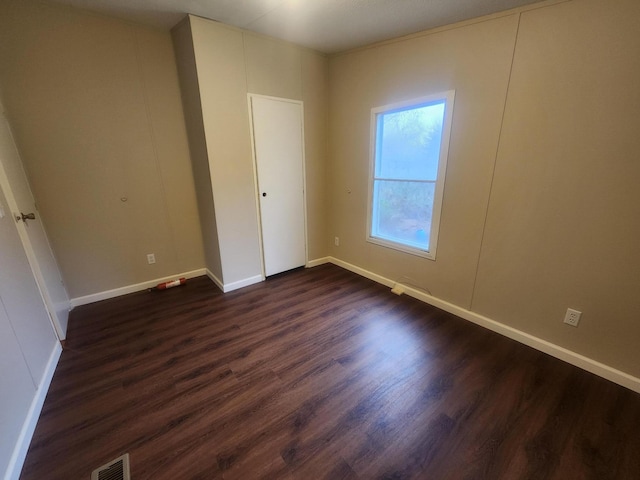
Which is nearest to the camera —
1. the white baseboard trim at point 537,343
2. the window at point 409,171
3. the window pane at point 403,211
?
the white baseboard trim at point 537,343

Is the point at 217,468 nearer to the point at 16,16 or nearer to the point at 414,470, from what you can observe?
the point at 414,470

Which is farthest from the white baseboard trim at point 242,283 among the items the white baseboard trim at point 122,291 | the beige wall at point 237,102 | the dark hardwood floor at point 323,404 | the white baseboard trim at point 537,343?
the white baseboard trim at point 537,343

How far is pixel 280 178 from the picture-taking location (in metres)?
3.01

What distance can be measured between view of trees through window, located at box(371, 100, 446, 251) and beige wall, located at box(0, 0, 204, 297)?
83.1 inches

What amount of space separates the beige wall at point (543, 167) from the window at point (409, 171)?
10 centimetres

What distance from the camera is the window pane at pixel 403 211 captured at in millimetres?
2539

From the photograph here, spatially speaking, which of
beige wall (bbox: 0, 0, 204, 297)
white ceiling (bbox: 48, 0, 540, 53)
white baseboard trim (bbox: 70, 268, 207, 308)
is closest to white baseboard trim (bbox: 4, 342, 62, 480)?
white baseboard trim (bbox: 70, 268, 207, 308)

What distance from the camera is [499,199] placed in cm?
203

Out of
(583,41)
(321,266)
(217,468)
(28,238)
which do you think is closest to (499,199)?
(583,41)

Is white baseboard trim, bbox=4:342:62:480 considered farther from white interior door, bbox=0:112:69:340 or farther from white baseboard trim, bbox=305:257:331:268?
white baseboard trim, bbox=305:257:331:268

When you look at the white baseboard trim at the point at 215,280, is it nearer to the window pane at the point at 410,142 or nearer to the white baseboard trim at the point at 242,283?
the white baseboard trim at the point at 242,283

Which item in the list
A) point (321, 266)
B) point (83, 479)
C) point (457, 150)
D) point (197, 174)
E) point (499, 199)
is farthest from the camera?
point (321, 266)

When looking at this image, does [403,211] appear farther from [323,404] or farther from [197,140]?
[197,140]

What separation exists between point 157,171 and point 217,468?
2.62 meters
